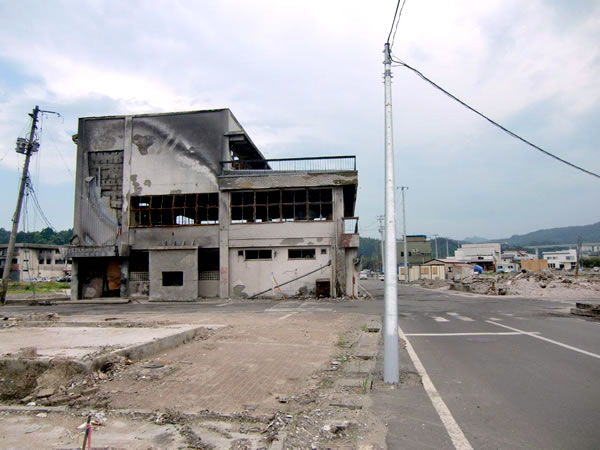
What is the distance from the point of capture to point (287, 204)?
2848 centimetres

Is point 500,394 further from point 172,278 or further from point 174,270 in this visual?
point 172,278

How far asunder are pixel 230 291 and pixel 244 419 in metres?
23.7

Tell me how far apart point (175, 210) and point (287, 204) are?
8.03 metres

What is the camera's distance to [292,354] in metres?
8.28

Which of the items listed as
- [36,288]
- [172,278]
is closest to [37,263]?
[36,288]

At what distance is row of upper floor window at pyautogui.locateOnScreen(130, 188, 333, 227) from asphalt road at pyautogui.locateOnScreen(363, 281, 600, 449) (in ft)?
57.9

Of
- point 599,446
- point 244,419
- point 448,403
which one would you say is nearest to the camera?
point 599,446

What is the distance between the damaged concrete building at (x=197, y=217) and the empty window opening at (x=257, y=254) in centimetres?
7

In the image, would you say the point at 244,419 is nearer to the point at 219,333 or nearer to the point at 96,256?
the point at 219,333

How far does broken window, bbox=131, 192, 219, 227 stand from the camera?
29.0 m

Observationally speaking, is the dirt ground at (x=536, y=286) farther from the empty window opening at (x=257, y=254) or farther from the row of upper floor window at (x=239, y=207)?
the empty window opening at (x=257, y=254)

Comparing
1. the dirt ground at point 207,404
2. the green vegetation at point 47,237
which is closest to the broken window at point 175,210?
the dirt ground at point 207,404

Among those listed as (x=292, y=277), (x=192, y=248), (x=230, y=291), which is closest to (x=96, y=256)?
(x=192, y=248)

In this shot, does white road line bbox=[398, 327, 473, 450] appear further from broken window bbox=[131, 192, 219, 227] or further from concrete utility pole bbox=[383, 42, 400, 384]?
broken window bbox=[131, 192, 219, 227]
